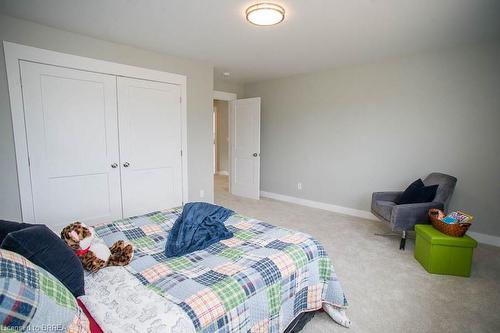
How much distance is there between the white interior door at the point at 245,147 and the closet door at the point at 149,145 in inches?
69.3

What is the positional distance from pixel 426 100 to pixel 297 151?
7.11 ft

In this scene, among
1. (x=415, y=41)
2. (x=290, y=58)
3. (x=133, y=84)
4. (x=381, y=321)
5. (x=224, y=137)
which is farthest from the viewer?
(x=224, y=137)

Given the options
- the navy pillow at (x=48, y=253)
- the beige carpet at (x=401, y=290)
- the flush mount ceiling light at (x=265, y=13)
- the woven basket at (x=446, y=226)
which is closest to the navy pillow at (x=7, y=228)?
the navy pillow at (x=48, y=253)

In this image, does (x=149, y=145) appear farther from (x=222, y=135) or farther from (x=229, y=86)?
(x=222, y=135)

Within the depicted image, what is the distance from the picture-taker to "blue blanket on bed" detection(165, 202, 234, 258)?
5.49ft

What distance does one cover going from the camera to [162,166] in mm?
3693

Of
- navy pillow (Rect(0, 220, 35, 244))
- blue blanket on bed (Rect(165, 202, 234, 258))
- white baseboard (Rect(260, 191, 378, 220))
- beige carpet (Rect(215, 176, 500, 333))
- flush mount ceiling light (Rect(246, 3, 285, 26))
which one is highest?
flush mount ceiling light (Rect(246, 3, 285, 26))

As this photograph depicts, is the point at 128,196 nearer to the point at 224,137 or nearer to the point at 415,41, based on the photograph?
the point at 415,41

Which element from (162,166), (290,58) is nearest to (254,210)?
(162,166)

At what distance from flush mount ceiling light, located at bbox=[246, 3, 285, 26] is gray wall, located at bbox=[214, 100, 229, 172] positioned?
5.61 m

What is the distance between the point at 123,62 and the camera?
3.19 metres

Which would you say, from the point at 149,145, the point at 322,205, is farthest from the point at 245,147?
the point at 149,145

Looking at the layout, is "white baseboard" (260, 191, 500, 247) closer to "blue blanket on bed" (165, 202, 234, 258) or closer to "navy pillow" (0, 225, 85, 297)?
"blue blanket on bed" (165, 202, 234, 258)

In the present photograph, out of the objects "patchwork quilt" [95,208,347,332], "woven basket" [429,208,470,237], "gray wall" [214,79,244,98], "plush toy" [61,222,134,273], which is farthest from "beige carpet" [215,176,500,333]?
"gray wall" [214,79,244,98]
